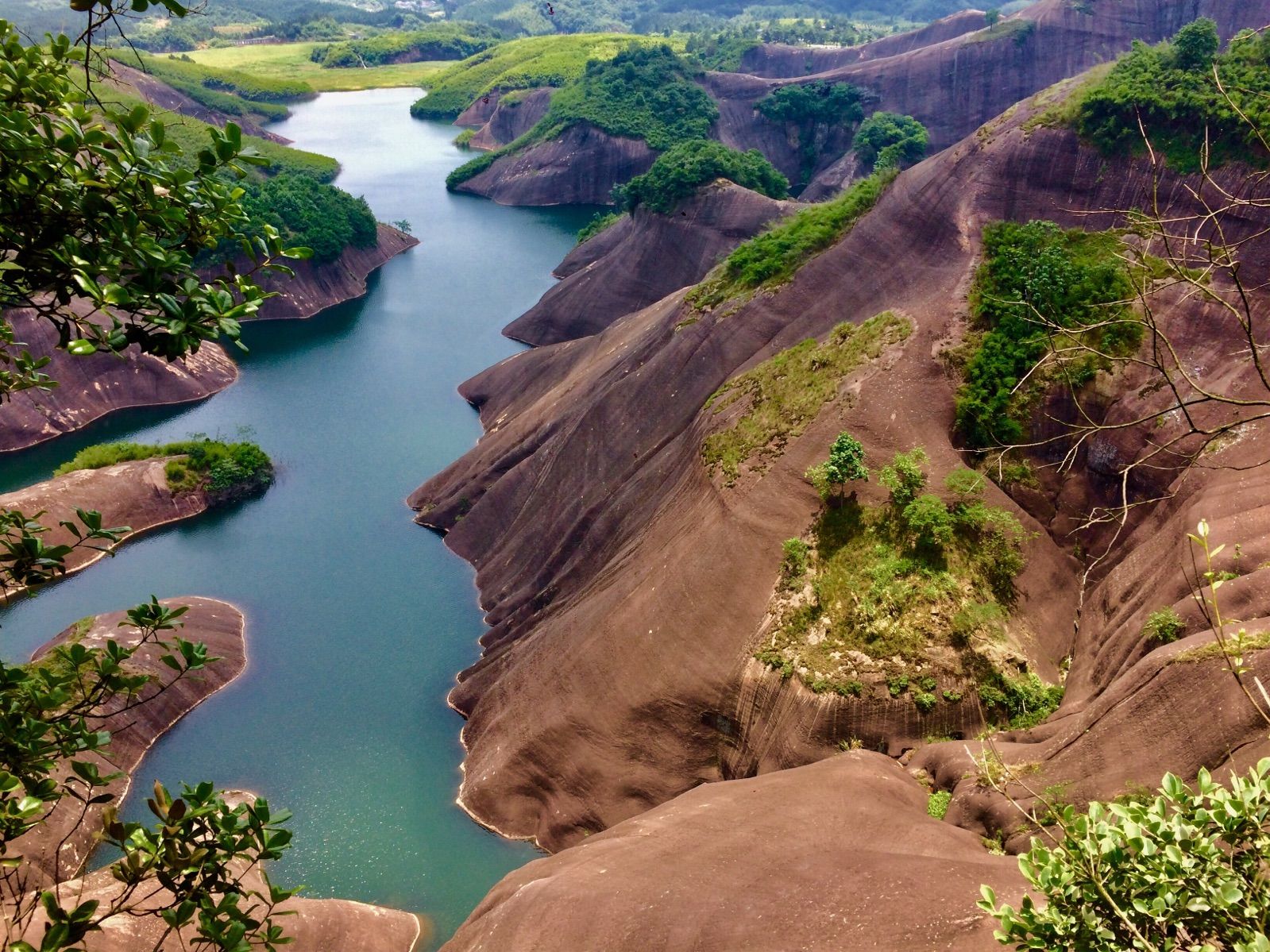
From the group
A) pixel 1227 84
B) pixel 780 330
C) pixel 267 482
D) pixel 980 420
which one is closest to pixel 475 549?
pixel 267 482

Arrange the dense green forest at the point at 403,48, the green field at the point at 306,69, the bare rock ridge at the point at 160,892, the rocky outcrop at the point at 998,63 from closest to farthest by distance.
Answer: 1. the bare rock ridge at the point at 160,892
2. the rocky outcrop at the point at 998,63
3. the green field at the point at 306,69
4. the dense green forest at the point at 403,48

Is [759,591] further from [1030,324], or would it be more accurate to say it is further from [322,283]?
[322,283]

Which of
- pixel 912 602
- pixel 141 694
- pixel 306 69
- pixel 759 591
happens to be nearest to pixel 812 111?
pixel 759 591

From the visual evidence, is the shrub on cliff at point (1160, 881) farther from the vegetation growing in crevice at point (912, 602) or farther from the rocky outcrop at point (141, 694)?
the rocky outcrop at point (141, 694)

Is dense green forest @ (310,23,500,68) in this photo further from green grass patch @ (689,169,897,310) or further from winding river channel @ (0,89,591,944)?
green grass patch @ (689,169,897,310)

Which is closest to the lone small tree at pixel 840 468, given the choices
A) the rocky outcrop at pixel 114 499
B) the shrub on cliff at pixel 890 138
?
the rocky outcrop at pixel 114 499

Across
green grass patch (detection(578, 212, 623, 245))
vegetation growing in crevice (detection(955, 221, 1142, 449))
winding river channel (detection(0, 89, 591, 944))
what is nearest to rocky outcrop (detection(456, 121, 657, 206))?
green grass patch (detection(578, 212, 623, 245))
